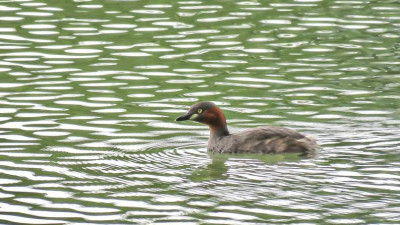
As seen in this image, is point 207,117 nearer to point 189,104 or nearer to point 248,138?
point 248,138

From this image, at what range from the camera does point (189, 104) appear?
18.9 meters

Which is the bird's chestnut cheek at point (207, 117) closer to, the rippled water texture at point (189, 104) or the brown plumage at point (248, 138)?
the brown plumage at point (248, 138)

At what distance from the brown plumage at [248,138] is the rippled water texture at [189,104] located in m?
0.25

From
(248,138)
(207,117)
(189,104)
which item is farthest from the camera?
(189,104)

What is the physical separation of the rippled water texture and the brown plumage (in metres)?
0.25

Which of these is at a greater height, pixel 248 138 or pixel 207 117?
pixel 207 117

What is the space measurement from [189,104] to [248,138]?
2.76 meters

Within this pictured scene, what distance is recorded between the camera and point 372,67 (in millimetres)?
20906

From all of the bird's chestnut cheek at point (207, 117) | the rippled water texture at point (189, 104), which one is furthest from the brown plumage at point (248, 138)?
the rippled water texture at point (189, 104)

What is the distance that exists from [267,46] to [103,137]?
619 cm

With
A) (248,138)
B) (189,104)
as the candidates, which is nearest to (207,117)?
(248,138)

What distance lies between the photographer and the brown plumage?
1602 cm

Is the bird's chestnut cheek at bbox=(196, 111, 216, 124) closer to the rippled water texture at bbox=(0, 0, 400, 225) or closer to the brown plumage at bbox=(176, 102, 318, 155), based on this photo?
the brown plumage at bbox=(176, 102, 318, 155)

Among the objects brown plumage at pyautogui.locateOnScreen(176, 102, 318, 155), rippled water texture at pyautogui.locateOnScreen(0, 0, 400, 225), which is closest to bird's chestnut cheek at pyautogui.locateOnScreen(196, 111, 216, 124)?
brown plumage at pyautogui.locateOnScreen(176, 102, 318, 155)
